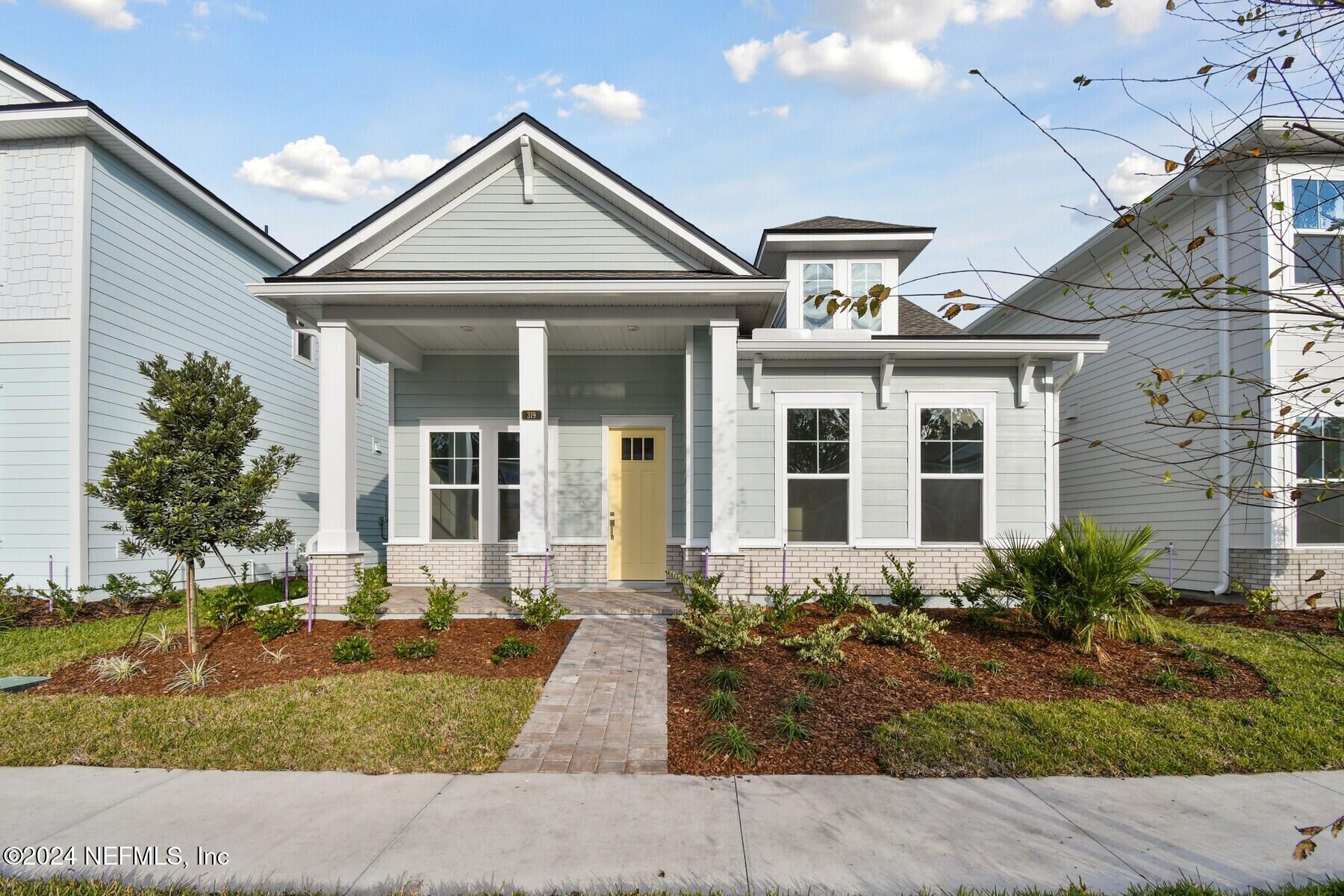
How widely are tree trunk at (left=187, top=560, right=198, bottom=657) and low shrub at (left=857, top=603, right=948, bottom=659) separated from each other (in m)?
6.62

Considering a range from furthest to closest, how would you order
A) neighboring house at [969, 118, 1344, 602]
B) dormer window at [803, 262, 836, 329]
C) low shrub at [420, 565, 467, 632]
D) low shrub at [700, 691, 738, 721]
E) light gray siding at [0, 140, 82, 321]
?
1. dormer window at [803, 262, 836, 329]
2. light gray siding at [0, 140, 82, 321]
3. neighboring house at [969, 118, 1344, 602]
4. low shrub at [420, 565, 467, 632]
5. low shrub at [700, 691, 738, 721]

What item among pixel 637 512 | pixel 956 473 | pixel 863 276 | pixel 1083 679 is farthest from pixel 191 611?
pixel 863 276

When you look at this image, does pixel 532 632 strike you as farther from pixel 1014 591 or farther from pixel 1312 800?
pixel 1312 800

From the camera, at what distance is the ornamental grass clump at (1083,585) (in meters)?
7.21

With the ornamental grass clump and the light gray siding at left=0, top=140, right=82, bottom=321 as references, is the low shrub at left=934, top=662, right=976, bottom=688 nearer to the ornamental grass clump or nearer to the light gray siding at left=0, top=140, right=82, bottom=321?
the ornamental grass clump

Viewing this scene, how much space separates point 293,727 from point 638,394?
7196 mm

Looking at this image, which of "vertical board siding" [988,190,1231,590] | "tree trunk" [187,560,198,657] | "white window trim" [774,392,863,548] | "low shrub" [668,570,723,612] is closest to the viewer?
"tree trunk" [187,560,198,657]

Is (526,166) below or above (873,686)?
above

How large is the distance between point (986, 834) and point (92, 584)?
12.0m

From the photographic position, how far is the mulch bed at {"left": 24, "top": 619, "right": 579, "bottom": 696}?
678 cm

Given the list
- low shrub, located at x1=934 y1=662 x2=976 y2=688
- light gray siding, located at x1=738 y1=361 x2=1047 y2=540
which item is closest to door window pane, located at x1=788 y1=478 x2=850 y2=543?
light gray siding, located at x1=738 y1=361 x2=1047 y2=540

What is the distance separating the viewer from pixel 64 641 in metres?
8.75

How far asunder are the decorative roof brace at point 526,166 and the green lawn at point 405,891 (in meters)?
8.30

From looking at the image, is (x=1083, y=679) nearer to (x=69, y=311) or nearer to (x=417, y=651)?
(x=417, y=651)
